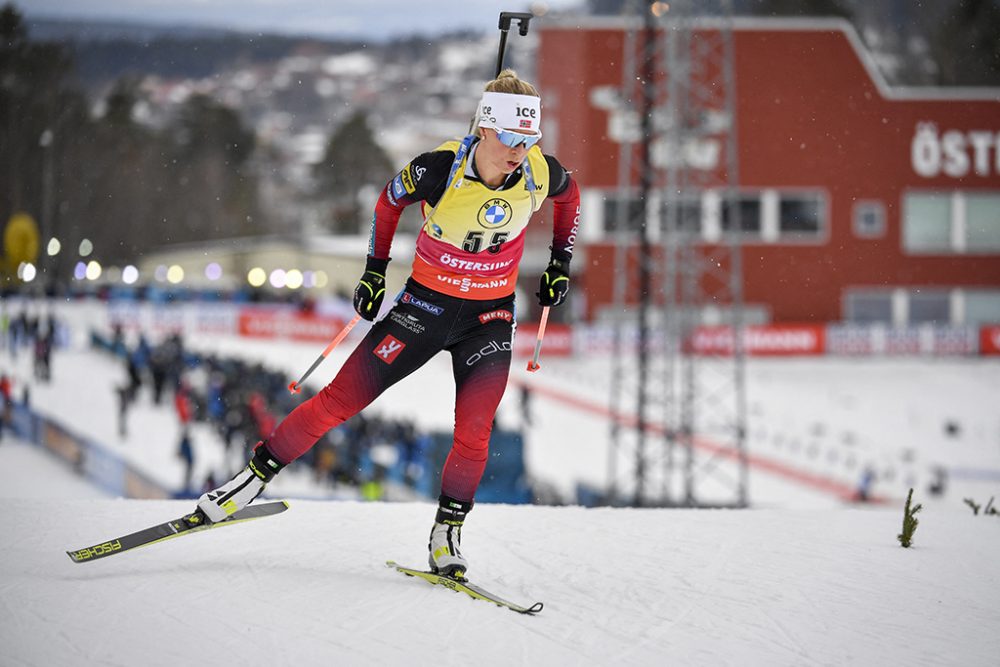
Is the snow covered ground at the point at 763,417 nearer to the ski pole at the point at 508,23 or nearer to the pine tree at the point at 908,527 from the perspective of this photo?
the ski pole at the point at 508,23

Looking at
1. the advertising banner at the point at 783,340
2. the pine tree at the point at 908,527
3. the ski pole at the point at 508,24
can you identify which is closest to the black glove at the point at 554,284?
the ski pole at the point at 508,24

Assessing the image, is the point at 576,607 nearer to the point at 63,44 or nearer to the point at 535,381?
the point at 63,44

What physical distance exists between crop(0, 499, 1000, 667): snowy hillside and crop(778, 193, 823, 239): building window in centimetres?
2296

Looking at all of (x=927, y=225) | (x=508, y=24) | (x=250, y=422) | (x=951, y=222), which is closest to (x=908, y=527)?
(x=508, y=24)

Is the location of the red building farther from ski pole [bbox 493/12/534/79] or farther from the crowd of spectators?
ski pole [bbox 493/12/534/79]

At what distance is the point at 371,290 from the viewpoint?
12.3ft

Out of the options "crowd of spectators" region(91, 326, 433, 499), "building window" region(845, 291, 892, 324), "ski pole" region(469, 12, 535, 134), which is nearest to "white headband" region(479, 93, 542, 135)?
"ski pole" region(469, 12, 535, 134)

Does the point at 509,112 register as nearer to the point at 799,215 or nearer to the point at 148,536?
the point at 148,536

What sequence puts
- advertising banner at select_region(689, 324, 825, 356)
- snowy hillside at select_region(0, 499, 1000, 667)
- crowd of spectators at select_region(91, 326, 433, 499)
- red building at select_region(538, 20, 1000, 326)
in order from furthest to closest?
advertising banner at select_region(689, 324, 825, 356) < red building at select_region(538, 20, 1000, 326) < crowd of spectators at select_region(91, 326, 433, 499) < snowy hillside at select_region(0, 499, 1000, 667)

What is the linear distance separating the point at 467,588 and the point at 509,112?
5.45 feet

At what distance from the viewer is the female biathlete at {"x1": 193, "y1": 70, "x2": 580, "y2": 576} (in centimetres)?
365

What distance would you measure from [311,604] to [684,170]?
11.7 meters

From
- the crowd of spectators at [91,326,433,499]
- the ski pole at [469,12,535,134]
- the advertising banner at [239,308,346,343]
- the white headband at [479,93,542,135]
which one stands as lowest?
the advertising banner at [239,308,346,343]

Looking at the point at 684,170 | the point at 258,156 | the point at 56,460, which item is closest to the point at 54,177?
the point at 56,460
